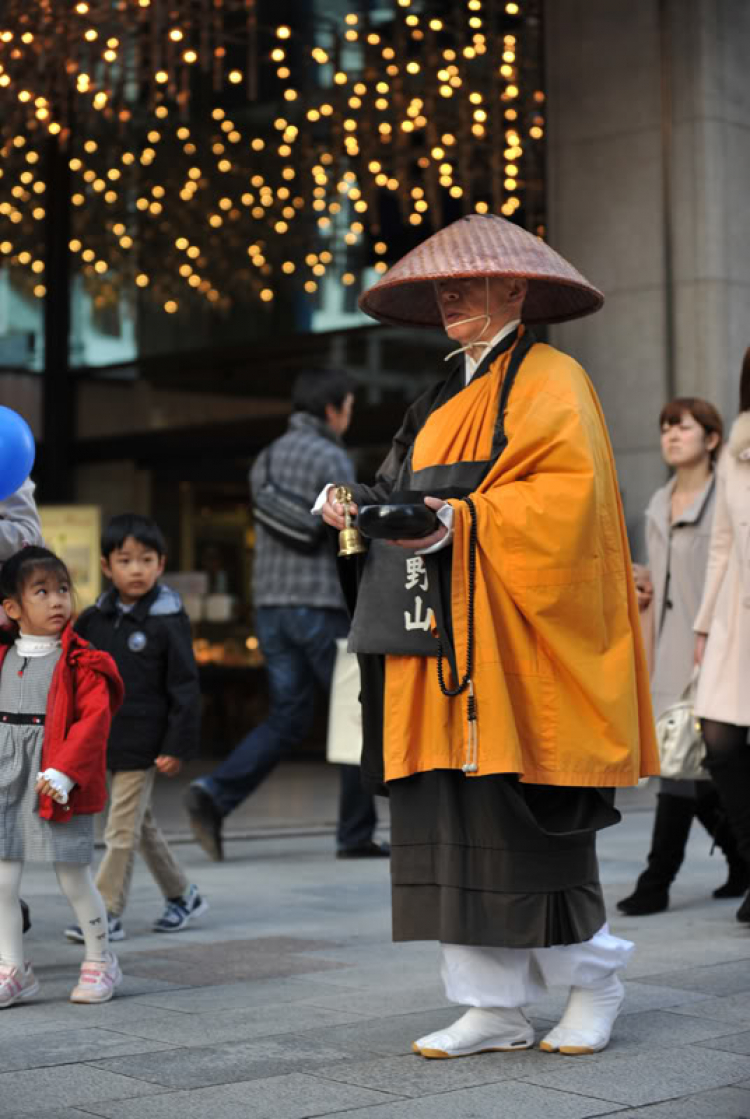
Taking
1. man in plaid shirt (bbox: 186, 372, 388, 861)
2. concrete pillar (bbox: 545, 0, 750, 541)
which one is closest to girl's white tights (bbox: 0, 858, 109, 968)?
man in plaid shirt (bbox: 186, 372, 388, 861)

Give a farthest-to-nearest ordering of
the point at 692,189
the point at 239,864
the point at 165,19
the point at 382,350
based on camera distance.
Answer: the point at 382,350 → the point at 165,19 → the point at 692,189 → the point at 239,864

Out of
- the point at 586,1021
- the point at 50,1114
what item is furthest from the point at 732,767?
the point at 50,1114

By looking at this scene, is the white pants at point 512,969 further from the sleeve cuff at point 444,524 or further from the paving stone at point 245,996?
the sleeve cuff at point 444,524

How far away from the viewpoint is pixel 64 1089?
352 centimetres

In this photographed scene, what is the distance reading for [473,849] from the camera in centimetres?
380

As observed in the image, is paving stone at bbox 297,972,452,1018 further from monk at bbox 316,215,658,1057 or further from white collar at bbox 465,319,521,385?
white collar at bbox 465,319,521,385

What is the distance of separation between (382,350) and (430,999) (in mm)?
7760

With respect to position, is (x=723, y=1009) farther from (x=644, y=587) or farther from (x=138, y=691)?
(x=644, y=587)

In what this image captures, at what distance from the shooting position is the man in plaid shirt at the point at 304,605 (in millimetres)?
7625

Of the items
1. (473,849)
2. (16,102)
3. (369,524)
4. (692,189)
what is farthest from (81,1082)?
(16,102)

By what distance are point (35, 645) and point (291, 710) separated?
309 centimetres

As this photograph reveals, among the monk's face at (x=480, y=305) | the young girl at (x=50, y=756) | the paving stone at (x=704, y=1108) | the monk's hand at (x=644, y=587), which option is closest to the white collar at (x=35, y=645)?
the young girl at (x=50, y=756)

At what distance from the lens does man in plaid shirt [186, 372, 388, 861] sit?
762 centimetres

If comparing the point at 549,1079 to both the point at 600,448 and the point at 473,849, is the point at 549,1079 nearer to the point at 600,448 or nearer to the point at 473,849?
the point at 473,849
